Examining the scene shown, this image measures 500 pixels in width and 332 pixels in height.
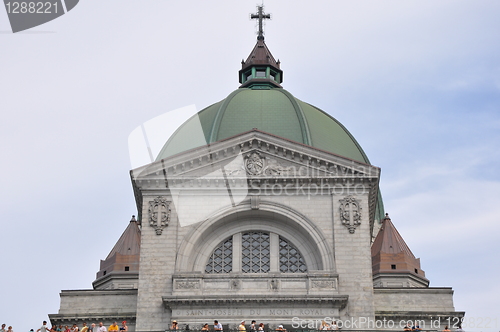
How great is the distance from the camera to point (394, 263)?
64.8 m

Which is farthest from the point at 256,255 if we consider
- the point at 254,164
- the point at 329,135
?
the point at 329,135

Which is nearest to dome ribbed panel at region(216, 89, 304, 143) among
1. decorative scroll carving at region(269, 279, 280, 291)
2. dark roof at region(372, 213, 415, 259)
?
dark roof at region(372, 213, 415, 259)

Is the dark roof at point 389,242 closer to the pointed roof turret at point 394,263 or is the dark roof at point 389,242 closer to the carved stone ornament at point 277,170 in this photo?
the pointed roof turret at point 394,263

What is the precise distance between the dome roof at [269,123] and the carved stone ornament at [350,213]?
30.1 feet

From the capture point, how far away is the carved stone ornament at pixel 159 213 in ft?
171

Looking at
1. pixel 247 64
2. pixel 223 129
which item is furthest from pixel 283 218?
pixel 247 64

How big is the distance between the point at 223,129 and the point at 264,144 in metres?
10.6

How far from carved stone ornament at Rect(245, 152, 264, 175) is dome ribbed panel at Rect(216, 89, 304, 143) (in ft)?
27.8

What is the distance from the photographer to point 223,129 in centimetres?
6381

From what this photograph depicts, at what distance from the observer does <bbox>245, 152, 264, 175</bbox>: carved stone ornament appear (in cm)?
5331

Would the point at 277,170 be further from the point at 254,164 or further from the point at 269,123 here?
the point at 269,123

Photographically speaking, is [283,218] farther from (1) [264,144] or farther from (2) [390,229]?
(2) [390,229]

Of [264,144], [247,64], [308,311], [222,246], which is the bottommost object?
[308,311]

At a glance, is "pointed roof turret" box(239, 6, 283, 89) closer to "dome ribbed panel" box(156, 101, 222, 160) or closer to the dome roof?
the dome roof
